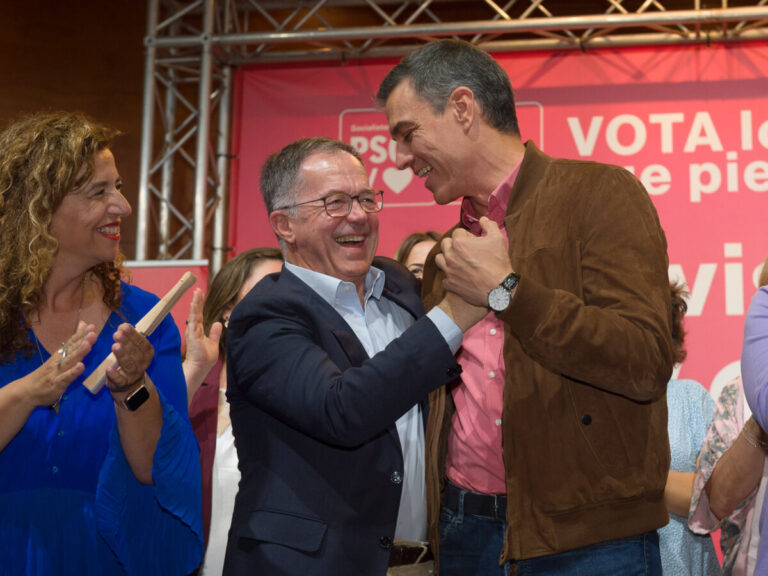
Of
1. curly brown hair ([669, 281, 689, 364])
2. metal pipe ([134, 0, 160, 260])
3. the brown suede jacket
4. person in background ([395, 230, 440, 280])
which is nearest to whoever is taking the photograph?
the brown suede jacket

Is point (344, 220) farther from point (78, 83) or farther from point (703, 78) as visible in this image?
point (78, 83)

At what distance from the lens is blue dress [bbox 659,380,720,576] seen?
313cm

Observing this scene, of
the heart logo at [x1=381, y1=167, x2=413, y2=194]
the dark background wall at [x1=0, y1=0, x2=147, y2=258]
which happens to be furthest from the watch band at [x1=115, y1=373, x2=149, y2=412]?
the dark background wall at [x1=0, y1=0, x2=147, y2=258]

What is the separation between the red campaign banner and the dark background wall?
3.50 feet

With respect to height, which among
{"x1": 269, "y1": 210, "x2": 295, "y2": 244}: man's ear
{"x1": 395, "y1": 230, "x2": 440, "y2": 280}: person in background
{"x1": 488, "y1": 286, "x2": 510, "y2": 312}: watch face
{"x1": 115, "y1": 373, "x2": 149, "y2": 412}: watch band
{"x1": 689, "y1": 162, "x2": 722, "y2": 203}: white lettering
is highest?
{"x1": 689, "y1": 162, "x2": 722, "y2": 203}: white lettering

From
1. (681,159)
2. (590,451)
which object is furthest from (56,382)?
(681,159)

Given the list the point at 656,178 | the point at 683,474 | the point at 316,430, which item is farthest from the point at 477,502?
the point at 656,178

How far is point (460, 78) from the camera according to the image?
91.3 inches

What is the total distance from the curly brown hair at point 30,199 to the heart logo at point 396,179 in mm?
3483

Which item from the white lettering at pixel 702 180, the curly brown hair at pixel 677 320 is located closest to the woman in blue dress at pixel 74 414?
the curly brown hair at pixel 677 320

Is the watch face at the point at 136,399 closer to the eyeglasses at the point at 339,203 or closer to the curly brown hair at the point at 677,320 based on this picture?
the eyeglasses at the point at 339,203

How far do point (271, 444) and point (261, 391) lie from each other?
146 mm

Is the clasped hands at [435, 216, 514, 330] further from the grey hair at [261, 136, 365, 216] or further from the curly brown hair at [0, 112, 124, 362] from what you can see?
the curly brown hair at [0, 112, 124, 362]

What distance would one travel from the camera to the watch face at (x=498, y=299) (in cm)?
182
